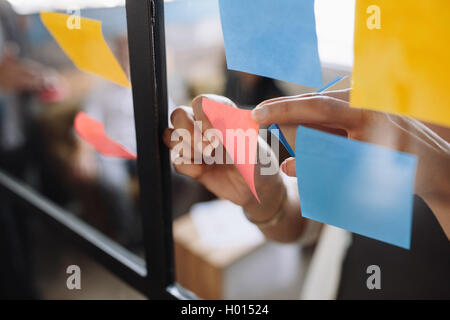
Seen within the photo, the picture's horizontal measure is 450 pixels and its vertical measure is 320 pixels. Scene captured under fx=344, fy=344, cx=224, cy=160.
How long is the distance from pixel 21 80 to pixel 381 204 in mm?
1726

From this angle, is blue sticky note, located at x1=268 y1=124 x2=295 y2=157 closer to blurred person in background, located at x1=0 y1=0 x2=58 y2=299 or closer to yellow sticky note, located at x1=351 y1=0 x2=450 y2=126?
yellow sticky note, located at x1=351 y1=0 x2=450 y2=126

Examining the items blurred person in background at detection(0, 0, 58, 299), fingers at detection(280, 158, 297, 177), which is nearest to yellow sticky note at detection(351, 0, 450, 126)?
fingers at detection(280, 158, 297, 177)

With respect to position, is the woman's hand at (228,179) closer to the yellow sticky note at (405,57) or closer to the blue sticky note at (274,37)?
the blue sticky note at (274,37)

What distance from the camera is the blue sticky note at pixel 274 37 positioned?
16.1 inches

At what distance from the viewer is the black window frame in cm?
54

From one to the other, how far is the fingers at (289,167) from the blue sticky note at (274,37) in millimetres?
104

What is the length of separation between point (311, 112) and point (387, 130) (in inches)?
3.4

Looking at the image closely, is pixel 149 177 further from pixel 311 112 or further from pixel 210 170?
Answer: pixel 311 112

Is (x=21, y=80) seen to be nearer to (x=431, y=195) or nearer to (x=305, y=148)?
(x=305, y=148)

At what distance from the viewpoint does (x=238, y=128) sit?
0.49 metres

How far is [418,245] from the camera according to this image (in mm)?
798

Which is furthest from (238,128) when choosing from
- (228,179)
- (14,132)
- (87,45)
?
(14,132)

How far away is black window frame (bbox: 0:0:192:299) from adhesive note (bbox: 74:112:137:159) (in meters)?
0.07
